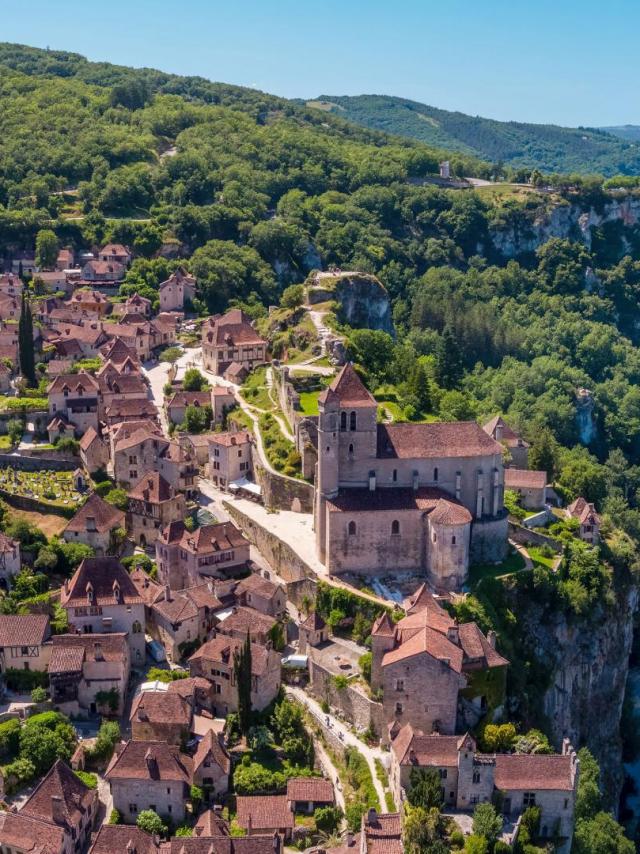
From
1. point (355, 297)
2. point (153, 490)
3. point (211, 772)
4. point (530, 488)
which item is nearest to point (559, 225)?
point (355, 297)

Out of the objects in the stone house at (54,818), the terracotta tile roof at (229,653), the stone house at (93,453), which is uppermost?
the stone house at (93,453)

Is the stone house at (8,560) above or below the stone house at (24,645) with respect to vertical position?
above

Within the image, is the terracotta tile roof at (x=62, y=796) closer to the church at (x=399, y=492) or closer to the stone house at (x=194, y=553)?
the stone house at (x=194, y=553)

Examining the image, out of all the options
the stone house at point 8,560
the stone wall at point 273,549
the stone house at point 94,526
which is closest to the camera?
the stone house at point 8,560

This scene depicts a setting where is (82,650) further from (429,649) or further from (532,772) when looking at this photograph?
(532,772)

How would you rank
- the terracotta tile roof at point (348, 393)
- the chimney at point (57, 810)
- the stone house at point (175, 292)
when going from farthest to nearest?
the stone house at point (175, 292) → the terracotta tile roof at point (348, 393) → the chimney at point (57, 810)

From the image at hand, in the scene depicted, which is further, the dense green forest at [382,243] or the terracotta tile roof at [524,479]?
the dense green forest at [382,243]

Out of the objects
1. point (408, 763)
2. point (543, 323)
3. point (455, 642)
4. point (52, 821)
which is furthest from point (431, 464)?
point (543, 323)

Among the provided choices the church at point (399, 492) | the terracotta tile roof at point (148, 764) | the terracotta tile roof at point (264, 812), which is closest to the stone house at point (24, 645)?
the terracotta tile roof at point (148, 764)
